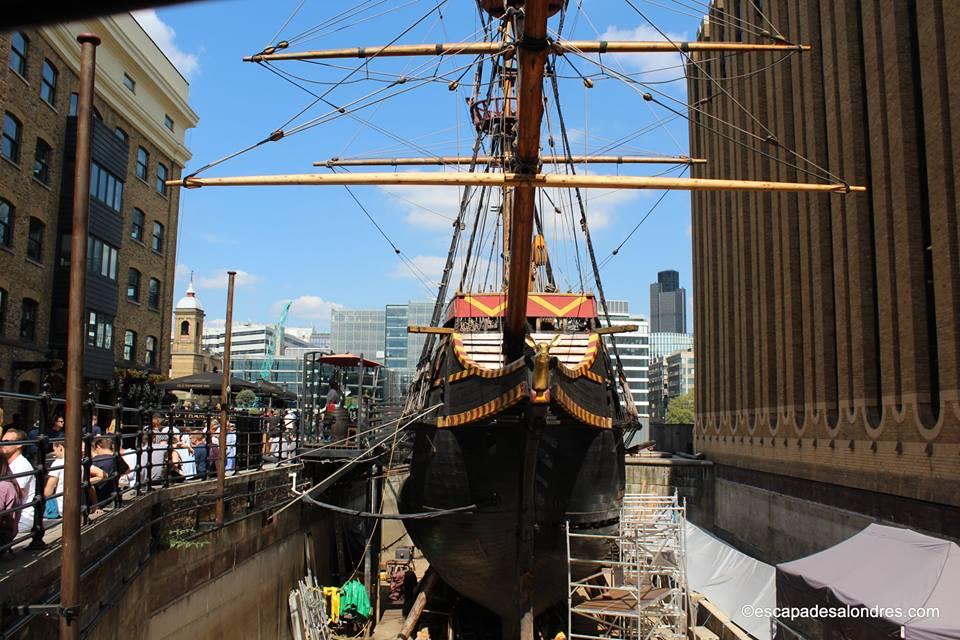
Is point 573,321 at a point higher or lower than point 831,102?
lower

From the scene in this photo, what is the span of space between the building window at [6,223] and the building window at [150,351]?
9906 millimetres

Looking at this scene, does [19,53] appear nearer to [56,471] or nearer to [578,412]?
[56,471]

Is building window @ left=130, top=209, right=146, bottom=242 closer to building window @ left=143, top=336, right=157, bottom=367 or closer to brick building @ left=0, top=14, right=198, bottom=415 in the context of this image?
brick building @ left=0, top=14, right=198, bottom=415

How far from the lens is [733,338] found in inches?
1223

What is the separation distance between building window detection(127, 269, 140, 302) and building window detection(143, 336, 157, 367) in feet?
6.15

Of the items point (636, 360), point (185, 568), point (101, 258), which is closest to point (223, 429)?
point (185, 568)

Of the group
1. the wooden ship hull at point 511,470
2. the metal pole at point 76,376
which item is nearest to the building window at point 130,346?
the wooden ship hull at point 511,470

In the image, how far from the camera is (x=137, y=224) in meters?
29.6

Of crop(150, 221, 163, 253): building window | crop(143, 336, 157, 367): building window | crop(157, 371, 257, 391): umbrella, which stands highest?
crop(150, 221, 163, 253): building window

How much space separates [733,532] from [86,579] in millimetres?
26178


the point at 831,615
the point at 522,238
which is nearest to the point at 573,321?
the point at 522,238

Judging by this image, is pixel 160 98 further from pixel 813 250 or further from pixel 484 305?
pixel 813 250

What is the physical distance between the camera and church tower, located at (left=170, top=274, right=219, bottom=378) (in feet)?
188

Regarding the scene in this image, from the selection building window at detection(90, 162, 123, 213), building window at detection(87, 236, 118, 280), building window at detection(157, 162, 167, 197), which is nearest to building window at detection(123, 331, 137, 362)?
building window at detection(87, 236, 118, 280)
